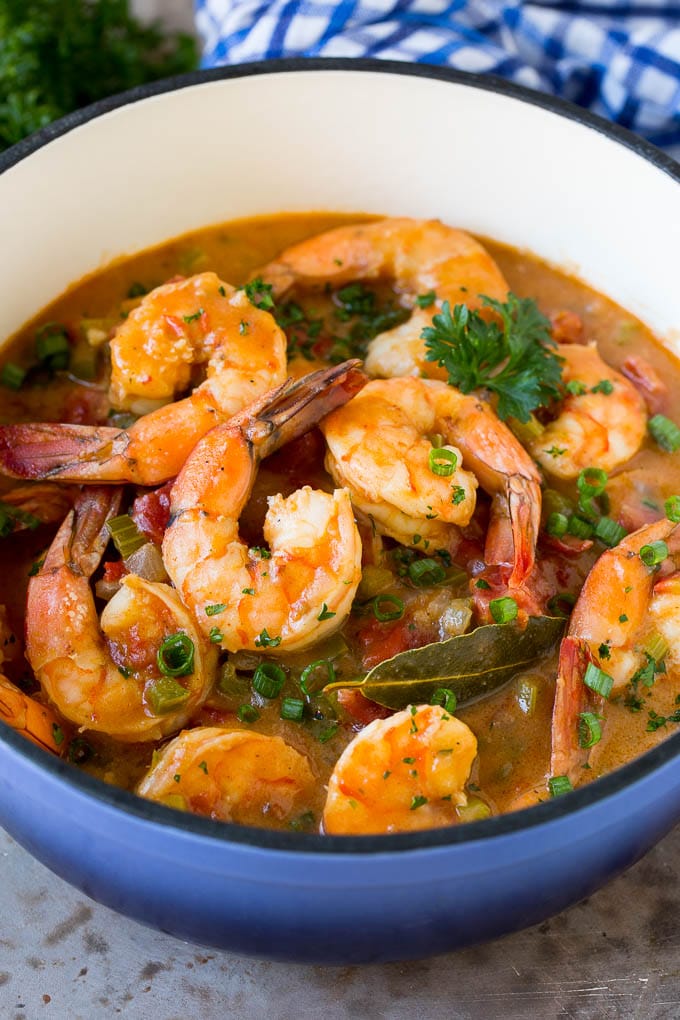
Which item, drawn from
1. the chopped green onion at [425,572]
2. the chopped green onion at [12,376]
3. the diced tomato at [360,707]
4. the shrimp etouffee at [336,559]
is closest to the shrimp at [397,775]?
the shrimp etouffee at [336,559]

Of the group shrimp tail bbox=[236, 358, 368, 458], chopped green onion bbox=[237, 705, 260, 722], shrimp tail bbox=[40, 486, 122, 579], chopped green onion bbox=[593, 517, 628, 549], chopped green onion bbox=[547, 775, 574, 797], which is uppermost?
shrimp tail bbox=[236, 358, 368, 458]

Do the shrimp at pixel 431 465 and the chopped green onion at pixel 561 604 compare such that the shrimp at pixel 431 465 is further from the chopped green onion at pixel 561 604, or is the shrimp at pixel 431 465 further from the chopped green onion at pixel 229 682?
the chopped green onion at pixel 229 682

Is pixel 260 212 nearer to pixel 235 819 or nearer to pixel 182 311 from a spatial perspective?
pixel 182 311

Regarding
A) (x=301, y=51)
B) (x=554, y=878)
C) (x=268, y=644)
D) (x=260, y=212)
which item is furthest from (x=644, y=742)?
(x=301, y=51)

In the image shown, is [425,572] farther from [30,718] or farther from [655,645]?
[30,718]

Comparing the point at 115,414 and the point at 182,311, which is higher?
the point at 182,311

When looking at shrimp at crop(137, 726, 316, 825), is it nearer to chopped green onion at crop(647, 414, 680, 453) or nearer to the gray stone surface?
the gray stone surface

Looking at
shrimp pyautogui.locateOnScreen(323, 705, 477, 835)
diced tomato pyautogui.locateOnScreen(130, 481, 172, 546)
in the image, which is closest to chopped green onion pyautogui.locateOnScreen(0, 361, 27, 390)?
diced tomato pyautogui.locateOnScreen(130, 481, 172, 546)
